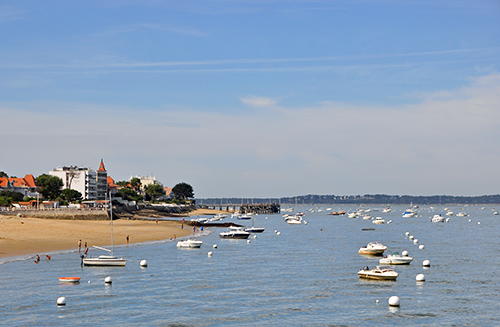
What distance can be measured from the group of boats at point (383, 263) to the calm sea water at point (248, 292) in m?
0.92

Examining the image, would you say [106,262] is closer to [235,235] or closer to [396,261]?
[396,261]

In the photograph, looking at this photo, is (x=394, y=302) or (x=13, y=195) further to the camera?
(x=13, y=195)

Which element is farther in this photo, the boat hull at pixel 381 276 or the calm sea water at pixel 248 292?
the boat hull at pixel 381 276

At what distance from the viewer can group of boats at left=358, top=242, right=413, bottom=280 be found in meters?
60.4

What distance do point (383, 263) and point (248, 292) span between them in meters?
26.9

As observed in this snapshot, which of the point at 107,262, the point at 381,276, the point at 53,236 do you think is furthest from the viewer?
the point at 53,236

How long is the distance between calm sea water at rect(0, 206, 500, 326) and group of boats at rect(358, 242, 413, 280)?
36.2 inches

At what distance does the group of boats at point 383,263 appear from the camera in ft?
198

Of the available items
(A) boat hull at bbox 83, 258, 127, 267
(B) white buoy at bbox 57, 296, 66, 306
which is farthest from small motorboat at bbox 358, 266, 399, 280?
(B) white buoy at bbox 57, 296, 66, 306

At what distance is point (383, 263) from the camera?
7362cm

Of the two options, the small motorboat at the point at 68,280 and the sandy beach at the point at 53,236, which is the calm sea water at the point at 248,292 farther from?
the sandy beach at the point at 53,236

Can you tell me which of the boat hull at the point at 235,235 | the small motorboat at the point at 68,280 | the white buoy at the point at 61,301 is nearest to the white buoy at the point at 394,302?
the white buoy at the point at 61,301

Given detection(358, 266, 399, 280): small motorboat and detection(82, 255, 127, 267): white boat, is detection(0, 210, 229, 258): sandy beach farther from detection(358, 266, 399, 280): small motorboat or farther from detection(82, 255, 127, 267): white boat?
detection(358, 266, 399, 280): small motorboat

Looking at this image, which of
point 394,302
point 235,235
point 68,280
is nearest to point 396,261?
point 394,302
